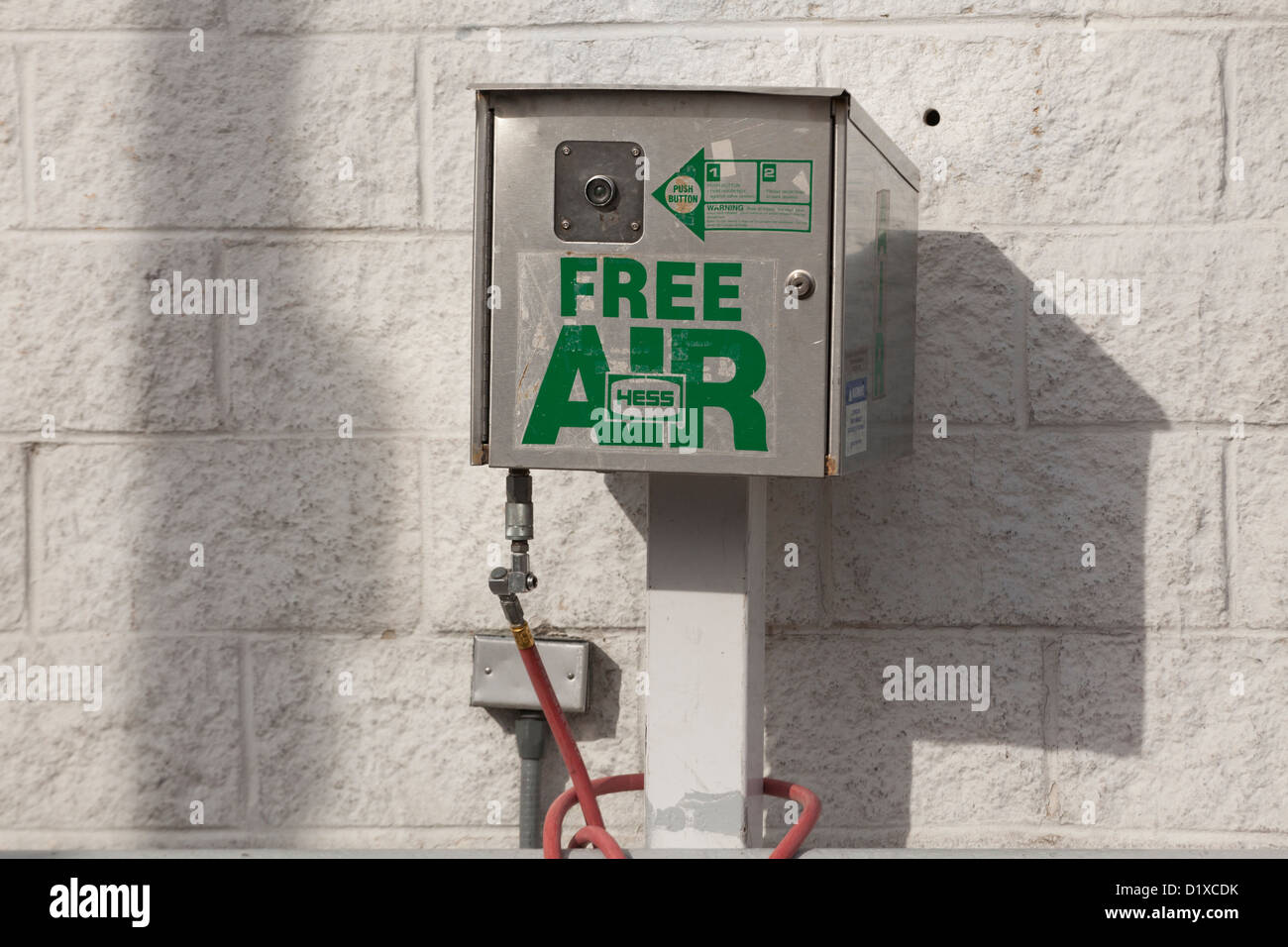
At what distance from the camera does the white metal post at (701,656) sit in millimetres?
1464

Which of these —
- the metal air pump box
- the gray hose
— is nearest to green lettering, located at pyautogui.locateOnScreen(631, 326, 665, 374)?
the metal air pump box

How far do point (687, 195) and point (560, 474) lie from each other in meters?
0.65

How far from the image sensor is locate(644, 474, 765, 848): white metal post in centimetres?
146

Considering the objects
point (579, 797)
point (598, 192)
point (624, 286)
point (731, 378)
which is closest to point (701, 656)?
point (579, 797)

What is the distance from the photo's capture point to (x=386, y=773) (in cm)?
185

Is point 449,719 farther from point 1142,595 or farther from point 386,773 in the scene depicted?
point 1142,595

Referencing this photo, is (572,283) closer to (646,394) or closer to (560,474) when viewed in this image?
(646,394)

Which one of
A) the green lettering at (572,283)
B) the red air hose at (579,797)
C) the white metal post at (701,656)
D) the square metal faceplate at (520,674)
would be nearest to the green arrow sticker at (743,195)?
the green lettering at (572,283)

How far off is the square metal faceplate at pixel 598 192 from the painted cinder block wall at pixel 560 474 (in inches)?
22.2

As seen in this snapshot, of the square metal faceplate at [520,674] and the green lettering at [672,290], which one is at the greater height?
the green lettering at [672,290]

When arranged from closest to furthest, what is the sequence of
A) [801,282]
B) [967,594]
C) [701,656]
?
1. [801,282]
2. [701,656]
3. [967,594]

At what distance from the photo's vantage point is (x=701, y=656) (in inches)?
58.1

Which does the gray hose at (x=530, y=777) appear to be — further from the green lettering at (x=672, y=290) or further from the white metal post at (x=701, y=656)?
the green lettering at (x=672, y=290)
